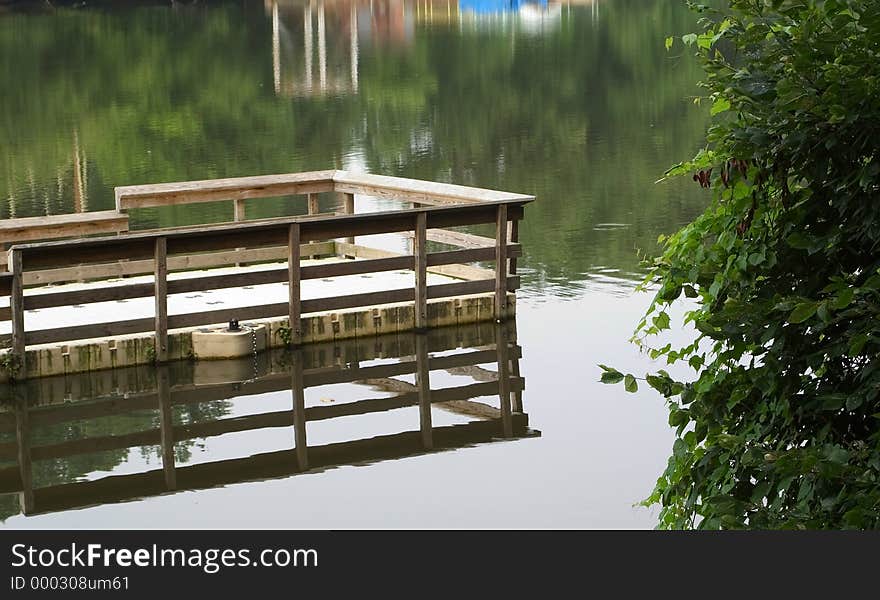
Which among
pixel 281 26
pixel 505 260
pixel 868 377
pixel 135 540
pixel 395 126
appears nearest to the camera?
pixel 135 540

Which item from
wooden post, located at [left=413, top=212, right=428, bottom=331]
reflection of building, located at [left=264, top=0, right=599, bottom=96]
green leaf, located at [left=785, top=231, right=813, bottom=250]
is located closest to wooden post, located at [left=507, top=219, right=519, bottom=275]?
wooden post, located at [left=413, top=212, right=428, bottom=331]

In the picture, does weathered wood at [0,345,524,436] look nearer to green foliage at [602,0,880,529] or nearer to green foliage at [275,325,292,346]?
green foliage at [275,325,292,346]

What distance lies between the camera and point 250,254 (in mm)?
17125

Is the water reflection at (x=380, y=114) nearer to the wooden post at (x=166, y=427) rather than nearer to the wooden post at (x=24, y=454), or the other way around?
the wooden post at (x=166, y=427)

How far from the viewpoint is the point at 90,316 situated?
15031 mm

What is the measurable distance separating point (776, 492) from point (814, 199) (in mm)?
888

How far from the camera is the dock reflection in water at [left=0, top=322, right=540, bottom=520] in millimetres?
11938

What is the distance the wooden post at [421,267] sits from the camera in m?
15.4

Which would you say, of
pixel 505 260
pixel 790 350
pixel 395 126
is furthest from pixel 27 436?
pixel 395 126

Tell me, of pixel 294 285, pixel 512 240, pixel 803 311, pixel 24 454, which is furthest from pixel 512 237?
pixel 803 311

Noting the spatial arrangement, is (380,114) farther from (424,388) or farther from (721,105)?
(721,105)

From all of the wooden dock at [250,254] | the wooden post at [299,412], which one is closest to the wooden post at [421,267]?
the wooden dock at [250,254]

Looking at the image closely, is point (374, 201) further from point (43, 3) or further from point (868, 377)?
point (43, 3)

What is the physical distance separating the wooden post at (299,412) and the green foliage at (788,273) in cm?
710
